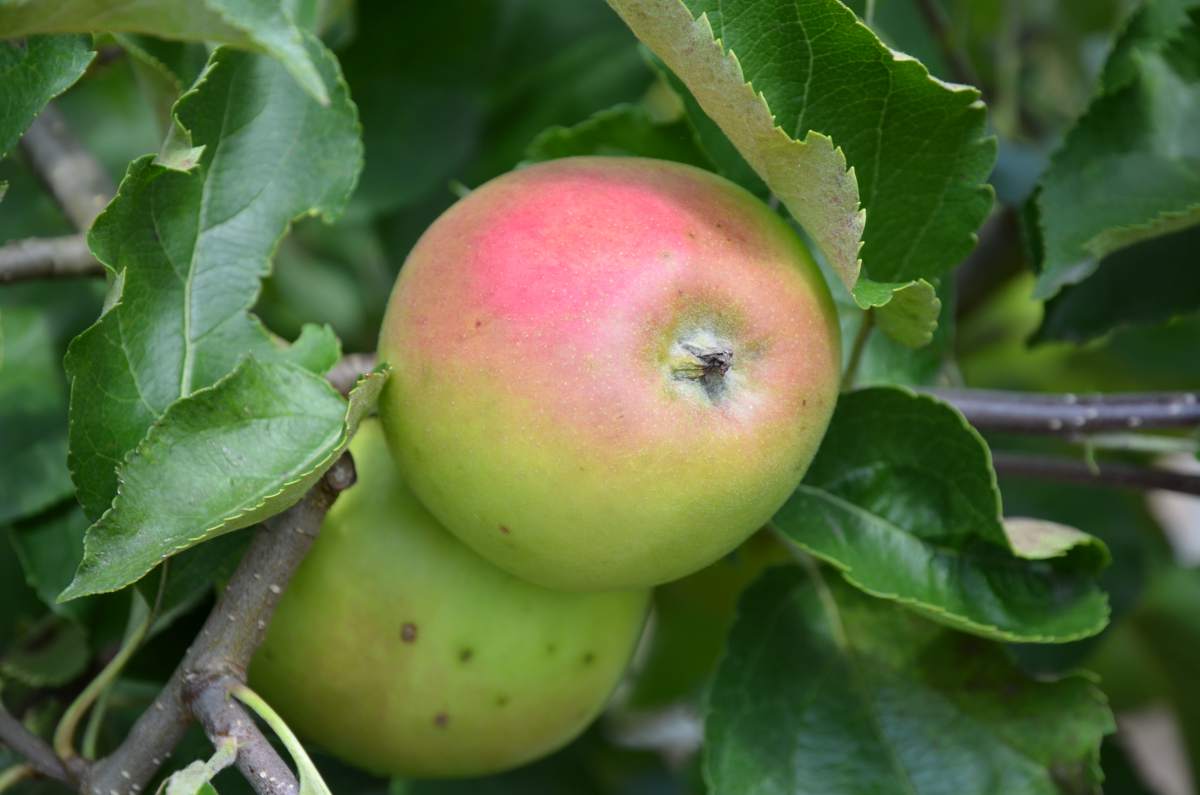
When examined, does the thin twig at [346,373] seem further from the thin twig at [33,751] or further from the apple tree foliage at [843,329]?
the thin twig at [33,751]

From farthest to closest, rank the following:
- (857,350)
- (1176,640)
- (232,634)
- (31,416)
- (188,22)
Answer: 1. (1176,640)
2. (31,416)
3. (857,350)
4. (232,634)
5. (188,22)

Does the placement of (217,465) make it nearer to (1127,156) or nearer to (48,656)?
(48,656)

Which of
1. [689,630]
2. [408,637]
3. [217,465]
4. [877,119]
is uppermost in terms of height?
[877,119]

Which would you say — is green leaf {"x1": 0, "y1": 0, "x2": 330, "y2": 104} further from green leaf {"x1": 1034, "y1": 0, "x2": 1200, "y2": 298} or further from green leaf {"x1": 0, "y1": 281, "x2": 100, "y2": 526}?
green leaf {"x1": 1034, "y1": 0, "x2": 1200, "y2": 298}

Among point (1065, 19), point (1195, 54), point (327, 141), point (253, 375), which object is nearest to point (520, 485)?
point (253, 375)

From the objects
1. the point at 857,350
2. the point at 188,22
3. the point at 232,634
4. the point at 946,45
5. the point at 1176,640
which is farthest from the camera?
the point at 1176,640

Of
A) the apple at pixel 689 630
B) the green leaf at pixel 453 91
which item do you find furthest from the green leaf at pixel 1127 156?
the green leaf at pixel 453 91

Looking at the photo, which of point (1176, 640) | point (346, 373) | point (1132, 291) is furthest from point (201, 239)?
point (1176, 640)
